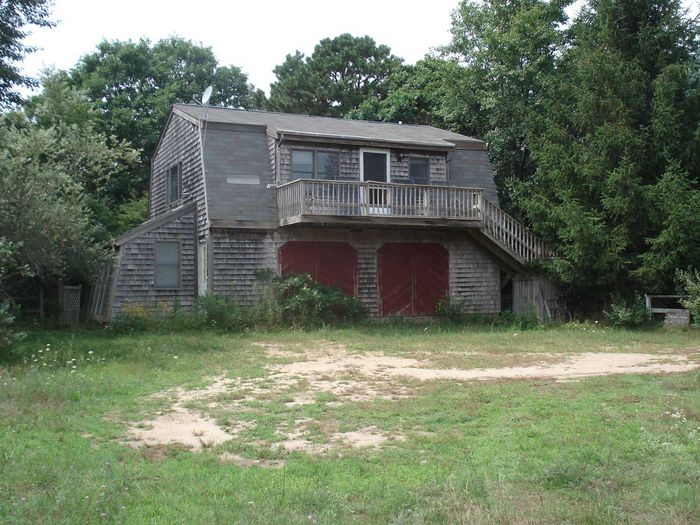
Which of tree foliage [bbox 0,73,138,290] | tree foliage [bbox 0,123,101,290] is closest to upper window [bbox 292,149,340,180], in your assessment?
tree foliage [bbox 0,73,138,290]

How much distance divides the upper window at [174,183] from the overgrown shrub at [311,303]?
18.5 ft

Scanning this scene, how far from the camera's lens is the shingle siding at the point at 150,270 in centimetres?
2017

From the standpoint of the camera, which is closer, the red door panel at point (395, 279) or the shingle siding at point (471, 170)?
the red door panel at point (395, 279)

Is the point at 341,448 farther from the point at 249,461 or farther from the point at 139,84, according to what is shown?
the point at 139,84

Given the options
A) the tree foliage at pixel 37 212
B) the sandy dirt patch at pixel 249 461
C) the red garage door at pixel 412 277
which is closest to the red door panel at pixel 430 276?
the red garage door at pixel 412 277

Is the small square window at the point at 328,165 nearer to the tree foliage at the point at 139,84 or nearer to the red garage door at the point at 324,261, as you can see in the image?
the red garage door at the point at 324,261

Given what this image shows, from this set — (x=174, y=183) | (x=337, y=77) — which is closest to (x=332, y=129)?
(x=174, y=183)

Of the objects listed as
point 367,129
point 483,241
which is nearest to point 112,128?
point 367,129

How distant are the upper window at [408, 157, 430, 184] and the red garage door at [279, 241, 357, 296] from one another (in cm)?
340

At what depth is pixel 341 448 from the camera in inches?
286

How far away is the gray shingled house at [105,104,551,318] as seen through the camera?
20500 millimetres

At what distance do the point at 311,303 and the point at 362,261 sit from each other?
9.96ft

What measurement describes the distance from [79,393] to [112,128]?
27437 millimetres

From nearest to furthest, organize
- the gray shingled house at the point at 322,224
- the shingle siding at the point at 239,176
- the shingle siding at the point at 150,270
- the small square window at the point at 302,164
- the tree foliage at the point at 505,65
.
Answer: the shingle siding at the point at 150,270
the gray shingled house at the point at 322,224
the shingle siding at the point at 239,176
the small square window at the point at 302,164
the tree foliage at the point at 505,65
